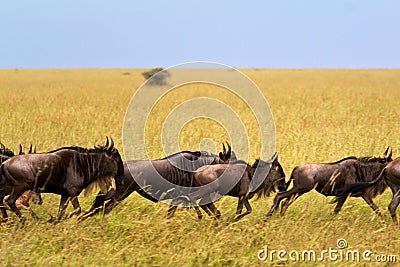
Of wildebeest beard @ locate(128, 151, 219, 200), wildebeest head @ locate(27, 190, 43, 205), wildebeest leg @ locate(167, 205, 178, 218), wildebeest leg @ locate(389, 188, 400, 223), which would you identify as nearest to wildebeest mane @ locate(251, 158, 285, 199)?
wildebeest beard @ locate(128, 151, 219, 200)

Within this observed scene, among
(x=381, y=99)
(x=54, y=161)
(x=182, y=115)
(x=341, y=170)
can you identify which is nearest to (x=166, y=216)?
(x=54, y=161)

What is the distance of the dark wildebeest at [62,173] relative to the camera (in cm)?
681

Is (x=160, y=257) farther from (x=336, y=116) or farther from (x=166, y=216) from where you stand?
(x=336, y=116)

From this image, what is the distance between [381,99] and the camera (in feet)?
84.9

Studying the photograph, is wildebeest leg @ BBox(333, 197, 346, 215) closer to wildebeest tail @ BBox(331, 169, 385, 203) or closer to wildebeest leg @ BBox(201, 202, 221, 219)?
wildebeest tail @ BBox(331, 169, 385, 203)

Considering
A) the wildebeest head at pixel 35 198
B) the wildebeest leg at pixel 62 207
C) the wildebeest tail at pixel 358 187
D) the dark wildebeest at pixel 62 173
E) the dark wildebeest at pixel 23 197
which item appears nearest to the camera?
the dark wildebeest at pixel 62 173

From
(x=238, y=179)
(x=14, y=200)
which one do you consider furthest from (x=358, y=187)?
(x=14, y=200)

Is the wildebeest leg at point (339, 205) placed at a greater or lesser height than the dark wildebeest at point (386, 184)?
lesser

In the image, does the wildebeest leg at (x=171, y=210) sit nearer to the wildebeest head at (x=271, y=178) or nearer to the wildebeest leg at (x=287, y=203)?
the wildebeest head at (x=271, y=178)

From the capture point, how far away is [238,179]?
718 cm

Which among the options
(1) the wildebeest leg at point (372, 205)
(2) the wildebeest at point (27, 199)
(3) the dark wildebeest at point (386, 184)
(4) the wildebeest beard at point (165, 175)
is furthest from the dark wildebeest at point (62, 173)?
(1) the wildebeest leg at point (372, 205)

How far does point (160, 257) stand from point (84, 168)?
171 cm

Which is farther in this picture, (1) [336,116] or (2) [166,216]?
(1) [336,116]

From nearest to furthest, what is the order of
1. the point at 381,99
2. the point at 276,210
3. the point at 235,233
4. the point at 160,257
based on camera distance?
1. the point at 160,257
2. the point at 235,233
3. the point at 276,210
4. the point at 381,99
